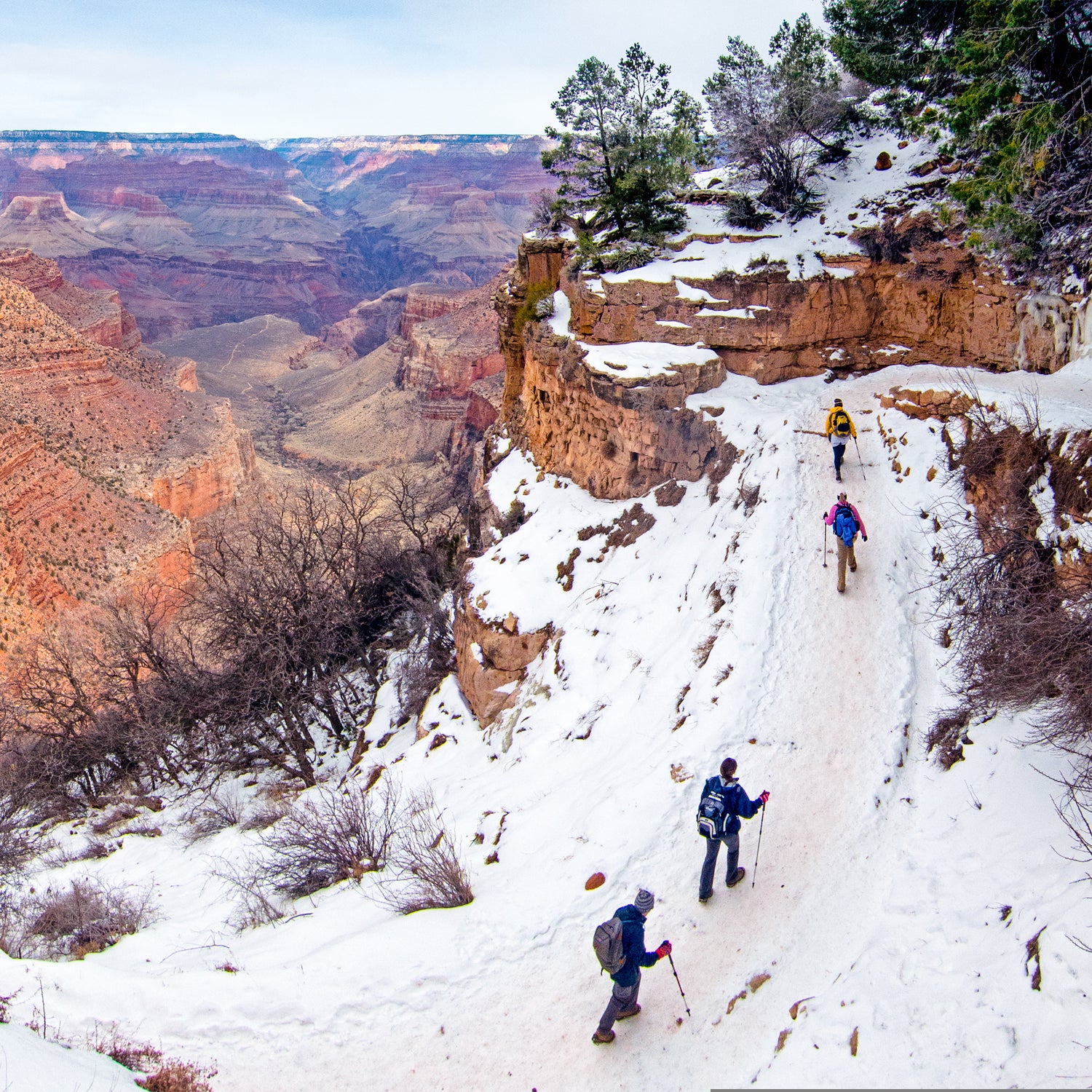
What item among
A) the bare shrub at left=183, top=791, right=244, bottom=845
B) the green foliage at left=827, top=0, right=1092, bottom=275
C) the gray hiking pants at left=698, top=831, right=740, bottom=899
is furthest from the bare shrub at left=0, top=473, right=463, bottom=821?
the green foliage at left=827, top=0, right=1092, bottom=275

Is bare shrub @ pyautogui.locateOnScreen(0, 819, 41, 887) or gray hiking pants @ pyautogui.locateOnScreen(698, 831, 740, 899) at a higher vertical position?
gray hiking pants @ pyautogui.locateOnScreen(698, 831, 740, 899)

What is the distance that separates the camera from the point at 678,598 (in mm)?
13922

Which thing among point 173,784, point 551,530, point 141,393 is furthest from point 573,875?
point 141,393

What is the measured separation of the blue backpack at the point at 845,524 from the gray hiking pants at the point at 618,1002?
22.4 feet

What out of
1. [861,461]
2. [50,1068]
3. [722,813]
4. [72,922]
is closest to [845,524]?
[861,461]

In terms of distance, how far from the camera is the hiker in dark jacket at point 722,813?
7.38 meters

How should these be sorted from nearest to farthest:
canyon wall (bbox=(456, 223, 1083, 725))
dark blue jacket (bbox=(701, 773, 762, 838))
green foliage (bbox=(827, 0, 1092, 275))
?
dark blue jacket (bbox=(701, 773, 762, 838)), green foliage (bbox=(827, 0, 1092, 275)), canyon wall (bbox=(456, 223, 1083, 725))

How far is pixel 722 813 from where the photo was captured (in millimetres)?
7383

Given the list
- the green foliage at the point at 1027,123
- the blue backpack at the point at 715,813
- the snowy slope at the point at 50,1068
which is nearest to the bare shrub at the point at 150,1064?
the snowy slope at the point at 50,1068

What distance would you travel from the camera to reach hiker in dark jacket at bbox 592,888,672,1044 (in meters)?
6.32

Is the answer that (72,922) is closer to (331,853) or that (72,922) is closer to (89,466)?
(331,853)

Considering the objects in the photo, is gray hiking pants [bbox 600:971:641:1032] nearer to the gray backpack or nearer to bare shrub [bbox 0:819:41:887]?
the gray backpack

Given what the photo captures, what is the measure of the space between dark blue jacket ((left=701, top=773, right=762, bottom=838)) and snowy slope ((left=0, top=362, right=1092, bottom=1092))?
2.69ft

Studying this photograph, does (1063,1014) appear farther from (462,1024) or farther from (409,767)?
(409,767)
